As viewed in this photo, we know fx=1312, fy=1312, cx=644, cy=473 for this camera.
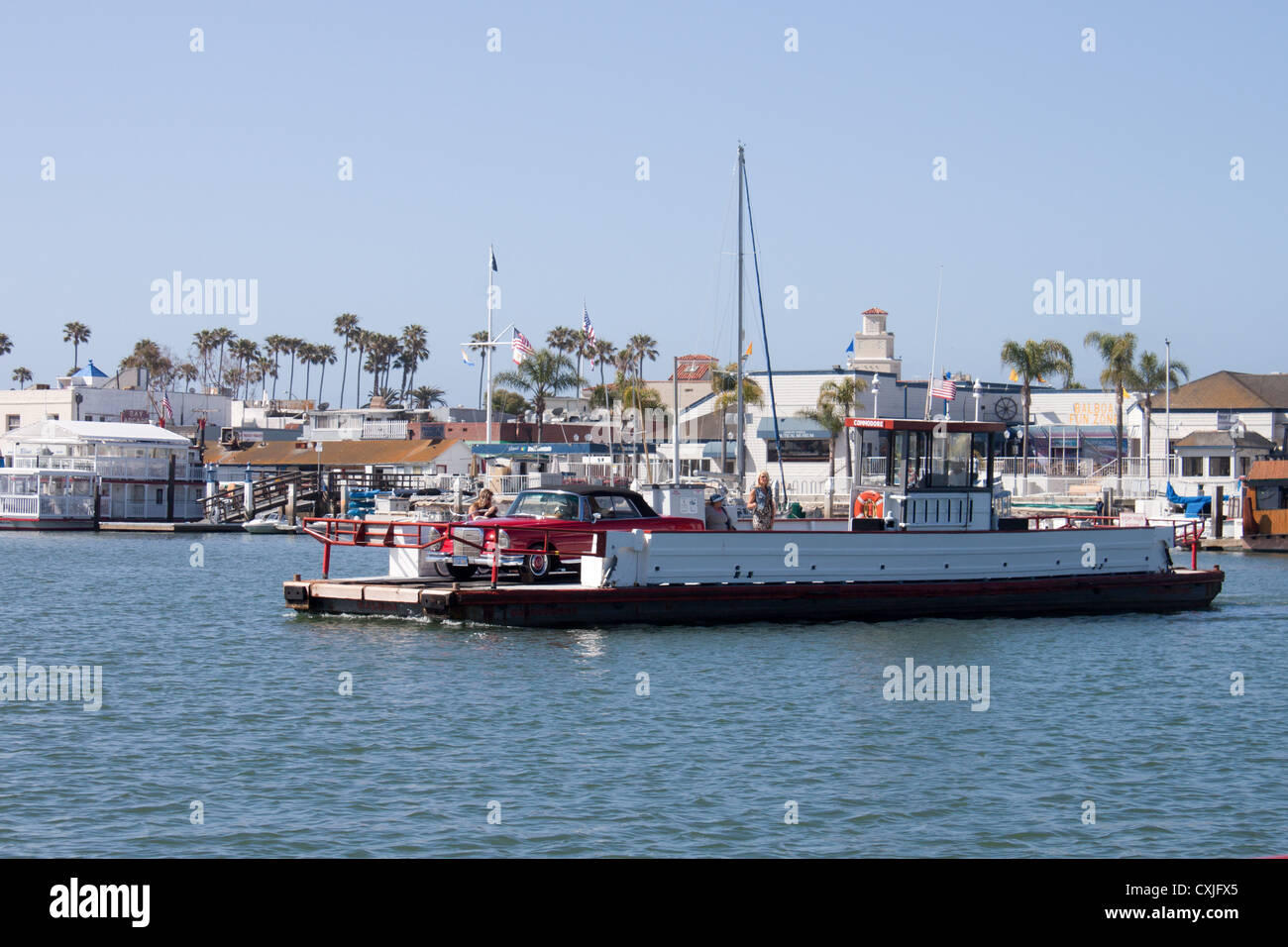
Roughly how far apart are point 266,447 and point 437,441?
16.2 m

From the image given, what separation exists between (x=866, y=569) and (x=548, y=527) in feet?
21.6

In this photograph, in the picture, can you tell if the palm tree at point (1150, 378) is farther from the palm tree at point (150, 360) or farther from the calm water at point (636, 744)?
the palm tree at point (150, 360)

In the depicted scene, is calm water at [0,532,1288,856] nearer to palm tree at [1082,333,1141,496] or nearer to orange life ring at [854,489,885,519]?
orange life ring at [854,489,885,519]

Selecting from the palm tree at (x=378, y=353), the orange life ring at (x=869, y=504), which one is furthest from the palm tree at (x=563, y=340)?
the orange life ring at (x=869, y=504)

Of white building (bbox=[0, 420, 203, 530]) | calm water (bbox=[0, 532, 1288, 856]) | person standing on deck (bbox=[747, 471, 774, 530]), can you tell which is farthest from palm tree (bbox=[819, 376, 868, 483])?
calm water (bbox=[0, 532, 1288, 856])

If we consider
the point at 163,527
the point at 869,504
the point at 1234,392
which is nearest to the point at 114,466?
the point at 163,527

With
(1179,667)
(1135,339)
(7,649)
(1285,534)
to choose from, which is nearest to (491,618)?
(7,649)

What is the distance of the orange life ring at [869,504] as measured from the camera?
92.4 ft

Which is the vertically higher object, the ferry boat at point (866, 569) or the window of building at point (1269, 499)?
the window of building at point (1269, 499)

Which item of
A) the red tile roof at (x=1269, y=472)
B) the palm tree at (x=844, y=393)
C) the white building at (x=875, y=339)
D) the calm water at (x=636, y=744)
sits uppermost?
the white building at (x=875, y=339)

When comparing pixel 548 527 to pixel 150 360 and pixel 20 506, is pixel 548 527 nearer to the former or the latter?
pixel 20 506

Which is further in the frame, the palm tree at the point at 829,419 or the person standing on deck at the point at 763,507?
the palm tree at the point at 829,419

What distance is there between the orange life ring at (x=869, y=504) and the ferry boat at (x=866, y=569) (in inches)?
1.1
